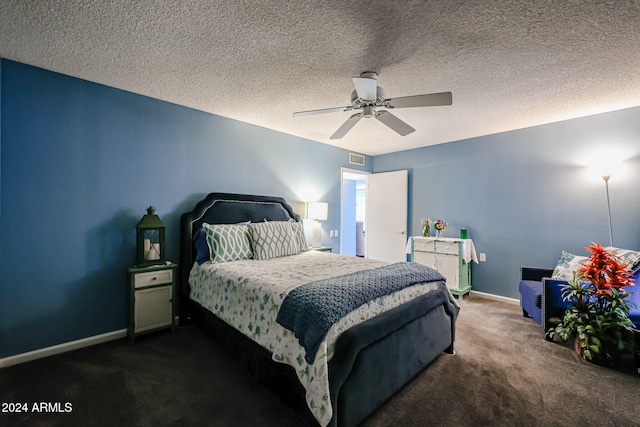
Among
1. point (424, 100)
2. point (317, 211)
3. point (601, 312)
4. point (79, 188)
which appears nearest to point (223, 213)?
point (79, 188)

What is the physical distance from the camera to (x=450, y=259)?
163 inches

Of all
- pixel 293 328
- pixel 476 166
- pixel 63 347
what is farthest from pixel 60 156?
pixel 476 166

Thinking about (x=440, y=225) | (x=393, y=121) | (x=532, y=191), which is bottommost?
(x=440, y=225)

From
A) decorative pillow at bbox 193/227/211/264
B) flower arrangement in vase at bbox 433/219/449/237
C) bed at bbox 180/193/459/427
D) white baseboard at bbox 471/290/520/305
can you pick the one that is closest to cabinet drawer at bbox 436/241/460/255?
flower arrangement in vase at bbox 433/219/449/237

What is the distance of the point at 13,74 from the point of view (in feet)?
7.45

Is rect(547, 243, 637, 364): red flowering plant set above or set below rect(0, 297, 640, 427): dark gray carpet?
above

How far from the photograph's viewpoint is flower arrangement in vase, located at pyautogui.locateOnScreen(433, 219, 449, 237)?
444cm

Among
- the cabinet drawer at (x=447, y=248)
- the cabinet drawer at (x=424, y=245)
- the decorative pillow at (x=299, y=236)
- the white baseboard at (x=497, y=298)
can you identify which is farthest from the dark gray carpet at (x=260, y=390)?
the cabinet drawer at (x=424, y=245)

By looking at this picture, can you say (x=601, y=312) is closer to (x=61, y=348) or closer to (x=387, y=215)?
(x=387, y=215)

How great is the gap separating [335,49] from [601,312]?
3112mm

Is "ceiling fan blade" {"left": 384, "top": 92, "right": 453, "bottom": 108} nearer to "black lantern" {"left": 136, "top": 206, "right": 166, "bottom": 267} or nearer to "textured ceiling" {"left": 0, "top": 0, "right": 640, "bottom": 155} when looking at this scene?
"textured ceiling" {"left": 0, "top": 0, "right": 640, "bottom": 155}

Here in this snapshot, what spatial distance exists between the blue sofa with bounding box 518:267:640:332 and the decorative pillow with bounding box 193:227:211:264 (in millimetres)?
3483

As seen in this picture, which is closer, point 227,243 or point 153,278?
point 153,278

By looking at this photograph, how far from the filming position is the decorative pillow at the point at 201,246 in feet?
9.64
